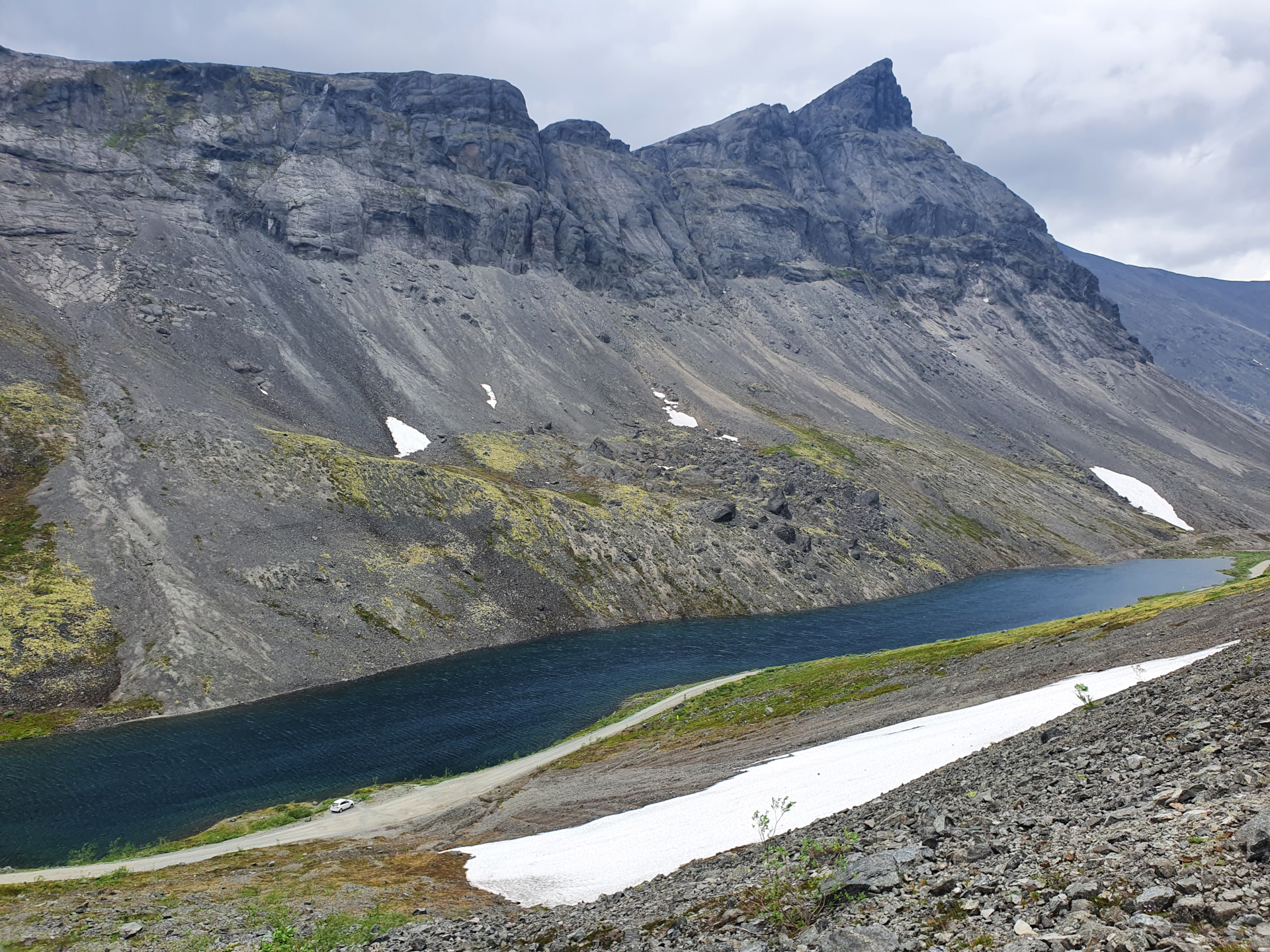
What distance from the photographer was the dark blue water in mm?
46969

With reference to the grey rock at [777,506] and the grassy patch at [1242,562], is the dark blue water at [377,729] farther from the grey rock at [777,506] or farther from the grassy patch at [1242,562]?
the grey rock at [777,506]

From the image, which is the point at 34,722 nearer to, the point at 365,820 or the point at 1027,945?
the point at 365,820

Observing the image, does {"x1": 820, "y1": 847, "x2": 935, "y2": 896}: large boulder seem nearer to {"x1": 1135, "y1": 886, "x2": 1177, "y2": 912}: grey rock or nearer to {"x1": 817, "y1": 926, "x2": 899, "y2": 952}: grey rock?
{"x1": 817, "y1": 926, "x2": 899, "y2": 952}: grey rock

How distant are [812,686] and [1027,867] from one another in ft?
149

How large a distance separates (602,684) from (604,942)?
202 ft

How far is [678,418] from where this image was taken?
181m

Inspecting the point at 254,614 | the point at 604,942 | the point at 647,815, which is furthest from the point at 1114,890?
the point at 254,614

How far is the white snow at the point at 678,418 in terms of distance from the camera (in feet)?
585

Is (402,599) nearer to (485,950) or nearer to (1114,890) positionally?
(485,950)

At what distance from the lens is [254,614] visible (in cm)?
7925

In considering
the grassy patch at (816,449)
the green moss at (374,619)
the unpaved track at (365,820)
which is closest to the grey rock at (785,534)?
the grassy patch at (816,449)

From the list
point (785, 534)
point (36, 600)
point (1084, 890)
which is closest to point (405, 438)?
point (36, 600)

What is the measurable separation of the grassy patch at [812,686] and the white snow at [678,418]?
11399cm

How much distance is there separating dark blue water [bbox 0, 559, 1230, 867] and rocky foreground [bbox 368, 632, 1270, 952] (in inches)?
1444
